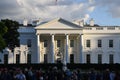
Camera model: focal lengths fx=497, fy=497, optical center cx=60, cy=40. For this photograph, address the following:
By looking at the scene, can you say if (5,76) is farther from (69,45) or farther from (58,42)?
(58,42)

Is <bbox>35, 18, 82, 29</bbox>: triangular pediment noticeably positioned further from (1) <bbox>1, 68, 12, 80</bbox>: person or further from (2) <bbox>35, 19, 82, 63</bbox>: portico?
(1) <bbox>1, 68, 12, 80</bbox>: person

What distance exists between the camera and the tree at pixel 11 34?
77.4 meters

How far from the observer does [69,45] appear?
85.1 metres

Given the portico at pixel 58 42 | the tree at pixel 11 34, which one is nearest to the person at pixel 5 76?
the tree at pixel 11 34

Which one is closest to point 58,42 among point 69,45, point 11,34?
point 69,45

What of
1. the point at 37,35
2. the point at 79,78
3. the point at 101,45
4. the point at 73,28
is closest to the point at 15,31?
Answer: the point at 37,35

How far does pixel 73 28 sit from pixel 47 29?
4.34 m

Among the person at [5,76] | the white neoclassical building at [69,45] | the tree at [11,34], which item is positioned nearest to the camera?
the person at [5,76]

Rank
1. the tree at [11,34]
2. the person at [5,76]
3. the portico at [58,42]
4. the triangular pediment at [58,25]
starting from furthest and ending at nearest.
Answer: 1. the triangular pediment at [58,25]
2. the portico at [58,42]
3. the tree at [11,34]
4. the person at [5,76]

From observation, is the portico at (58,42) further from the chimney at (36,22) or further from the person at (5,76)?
the person at (5,76)

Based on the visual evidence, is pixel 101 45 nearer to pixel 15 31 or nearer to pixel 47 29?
pixel 47 29

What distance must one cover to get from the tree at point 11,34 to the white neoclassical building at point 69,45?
5078 mm

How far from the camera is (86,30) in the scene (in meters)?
86.1

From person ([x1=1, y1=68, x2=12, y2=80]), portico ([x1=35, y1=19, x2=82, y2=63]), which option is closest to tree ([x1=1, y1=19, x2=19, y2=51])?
portico ([x1=35, y1=19, x2=82, y2=63])
